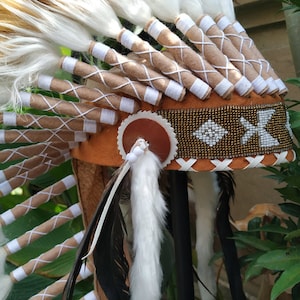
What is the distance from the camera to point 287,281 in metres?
0.57

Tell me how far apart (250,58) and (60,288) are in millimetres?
423

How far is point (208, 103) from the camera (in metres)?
0.53

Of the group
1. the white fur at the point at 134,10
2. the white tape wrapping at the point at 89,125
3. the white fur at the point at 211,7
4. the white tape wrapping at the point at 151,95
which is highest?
the white fur at the point at 211,7

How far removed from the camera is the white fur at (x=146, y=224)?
0.53 meters

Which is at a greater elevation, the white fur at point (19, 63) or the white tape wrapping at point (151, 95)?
the white fur at point (19, 63)

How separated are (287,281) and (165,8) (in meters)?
0.39

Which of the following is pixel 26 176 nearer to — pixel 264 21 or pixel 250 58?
pixel 250 58

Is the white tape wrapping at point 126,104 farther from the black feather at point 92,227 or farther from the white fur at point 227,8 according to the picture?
the white fur at point 227,8

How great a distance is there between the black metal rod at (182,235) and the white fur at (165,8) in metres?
0.21

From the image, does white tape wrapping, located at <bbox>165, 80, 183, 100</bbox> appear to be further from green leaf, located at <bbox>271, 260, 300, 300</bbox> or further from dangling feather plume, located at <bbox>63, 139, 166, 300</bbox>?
green leaf, located at <bbox>271, 260, 300, 300</bbox>

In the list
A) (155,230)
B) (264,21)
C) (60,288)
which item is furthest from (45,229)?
(264,21)

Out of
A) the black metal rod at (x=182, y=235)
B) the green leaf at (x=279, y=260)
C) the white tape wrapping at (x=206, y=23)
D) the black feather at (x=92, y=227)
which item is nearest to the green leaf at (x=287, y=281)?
the green leaf at (x=279, y=260)

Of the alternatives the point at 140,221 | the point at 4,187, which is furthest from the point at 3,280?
the point at 140,221

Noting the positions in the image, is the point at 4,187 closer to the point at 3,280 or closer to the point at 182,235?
the point at 3,280
